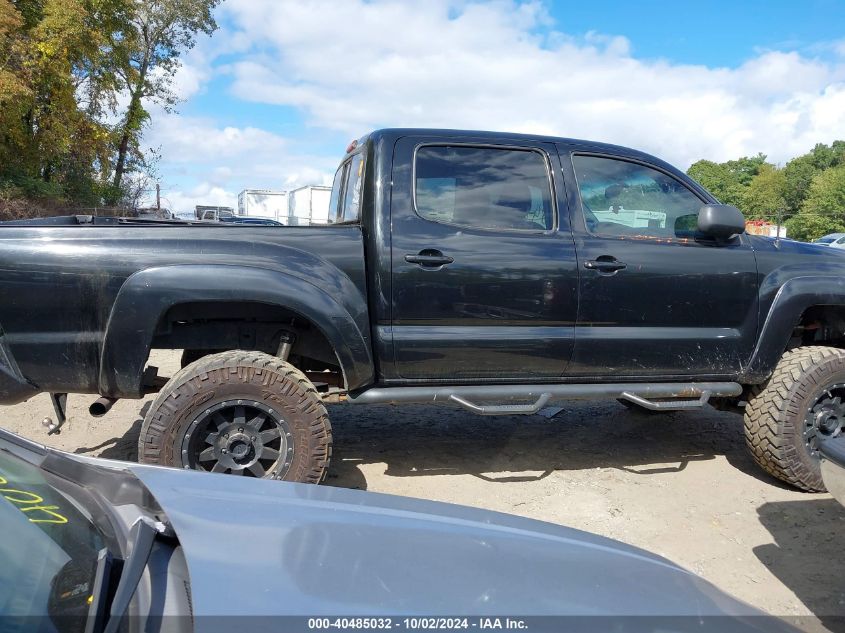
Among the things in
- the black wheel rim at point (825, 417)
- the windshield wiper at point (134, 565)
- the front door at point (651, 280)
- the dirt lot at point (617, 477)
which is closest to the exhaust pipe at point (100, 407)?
the dirt lot at point (617, 477)

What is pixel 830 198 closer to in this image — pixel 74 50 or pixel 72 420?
pixel 74 50

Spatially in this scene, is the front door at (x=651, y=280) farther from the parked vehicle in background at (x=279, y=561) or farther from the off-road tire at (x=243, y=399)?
the parked vehicle in background at (x=279, y=561)

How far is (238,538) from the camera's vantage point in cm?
138

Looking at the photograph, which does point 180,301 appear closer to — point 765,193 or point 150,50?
point 150,50

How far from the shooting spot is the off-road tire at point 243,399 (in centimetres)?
306

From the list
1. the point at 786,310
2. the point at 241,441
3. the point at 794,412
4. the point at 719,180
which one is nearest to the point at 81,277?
the point at 241,441

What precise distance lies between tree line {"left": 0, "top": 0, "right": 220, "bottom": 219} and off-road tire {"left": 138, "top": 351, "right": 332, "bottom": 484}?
1649 centimetres

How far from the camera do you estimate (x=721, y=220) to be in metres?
3.62

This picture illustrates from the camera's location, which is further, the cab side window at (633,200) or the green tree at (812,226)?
the green tree at (812,226)

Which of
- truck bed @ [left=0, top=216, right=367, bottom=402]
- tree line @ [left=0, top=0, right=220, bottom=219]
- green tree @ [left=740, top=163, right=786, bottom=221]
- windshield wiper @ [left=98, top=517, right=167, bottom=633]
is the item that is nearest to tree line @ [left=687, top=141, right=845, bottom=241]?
green tree @ [left=740, top=163, right=786, bottom=221]

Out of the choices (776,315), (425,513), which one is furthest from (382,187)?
(776,315)

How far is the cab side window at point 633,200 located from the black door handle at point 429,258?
3.08 feet

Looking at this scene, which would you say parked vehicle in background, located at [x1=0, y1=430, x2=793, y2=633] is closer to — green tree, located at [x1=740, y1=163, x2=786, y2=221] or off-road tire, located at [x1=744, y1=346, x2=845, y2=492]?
off-road tire, located at [x1=744, y1=346, x2=845, y2=492]

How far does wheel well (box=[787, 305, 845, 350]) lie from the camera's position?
4166 millimetres
